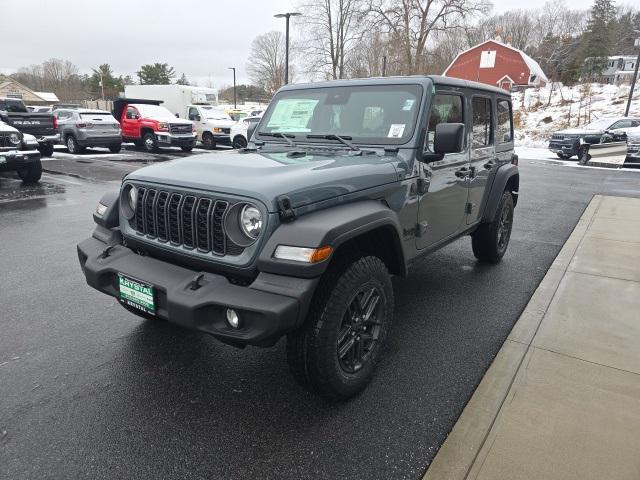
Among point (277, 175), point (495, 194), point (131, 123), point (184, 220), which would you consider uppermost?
point (131, 123)

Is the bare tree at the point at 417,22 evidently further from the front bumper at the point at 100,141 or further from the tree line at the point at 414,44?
the front bumper at the point at 100,141

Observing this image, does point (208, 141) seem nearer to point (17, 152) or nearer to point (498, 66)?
point (17, 152)

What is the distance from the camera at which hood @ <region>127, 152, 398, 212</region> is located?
2338 millimetres

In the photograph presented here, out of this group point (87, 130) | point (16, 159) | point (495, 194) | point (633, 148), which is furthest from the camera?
point (87, 130)

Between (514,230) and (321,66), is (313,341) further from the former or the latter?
(321,66)

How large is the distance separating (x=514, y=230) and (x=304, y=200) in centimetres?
559

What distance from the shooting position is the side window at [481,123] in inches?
164

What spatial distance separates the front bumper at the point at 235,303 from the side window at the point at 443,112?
174 centimetres

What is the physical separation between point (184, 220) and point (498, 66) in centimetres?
4516

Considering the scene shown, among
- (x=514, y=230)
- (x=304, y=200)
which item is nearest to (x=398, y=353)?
(x=304, y=200)

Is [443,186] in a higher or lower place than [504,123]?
lower

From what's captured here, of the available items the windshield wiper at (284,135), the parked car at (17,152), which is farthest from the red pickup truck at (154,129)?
the windshield wiper at (284,135)

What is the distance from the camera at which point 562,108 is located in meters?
34.3

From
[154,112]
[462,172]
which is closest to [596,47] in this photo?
[154,112]
